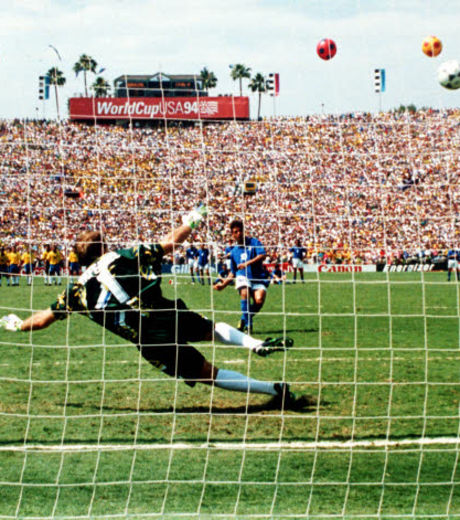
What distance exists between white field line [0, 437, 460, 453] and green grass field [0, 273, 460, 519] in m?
0.02

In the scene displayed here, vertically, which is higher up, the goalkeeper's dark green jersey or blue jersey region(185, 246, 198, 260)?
the goalkeeper's dark green jersey

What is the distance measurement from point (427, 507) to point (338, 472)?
83 cm

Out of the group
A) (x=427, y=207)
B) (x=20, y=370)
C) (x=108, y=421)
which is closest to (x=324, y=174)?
(x=427, y=207)

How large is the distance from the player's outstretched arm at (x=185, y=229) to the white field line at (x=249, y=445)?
1668 millimetres

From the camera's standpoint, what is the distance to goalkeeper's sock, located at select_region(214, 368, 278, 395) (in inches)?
290

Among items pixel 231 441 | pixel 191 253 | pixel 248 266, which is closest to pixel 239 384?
pixel 231 441

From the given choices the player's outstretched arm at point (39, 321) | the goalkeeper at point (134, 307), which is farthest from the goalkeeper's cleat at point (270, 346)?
the player's outstretched arm at point (39, 321)

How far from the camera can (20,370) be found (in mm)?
9828

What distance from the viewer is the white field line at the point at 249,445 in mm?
6164

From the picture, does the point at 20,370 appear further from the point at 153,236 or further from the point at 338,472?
the point at 338,472

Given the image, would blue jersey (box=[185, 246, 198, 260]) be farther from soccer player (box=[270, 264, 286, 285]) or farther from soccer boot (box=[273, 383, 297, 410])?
soccer boot (box=[273, 383, 297, 410])

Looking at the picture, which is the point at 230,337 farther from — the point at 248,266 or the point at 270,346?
the point at 248,266

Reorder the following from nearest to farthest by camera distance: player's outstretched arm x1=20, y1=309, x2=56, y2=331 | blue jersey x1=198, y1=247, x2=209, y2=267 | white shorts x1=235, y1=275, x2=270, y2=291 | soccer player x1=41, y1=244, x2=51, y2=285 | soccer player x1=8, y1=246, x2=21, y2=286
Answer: player's outstretched arm x1=20, y1=309, x2=56, y2=331
white shorts x1=235, y1=275, x2=270, y2=291
soccer player x1=41, y1=244, x2=51, y2=285
blue jersey x1=198, y1=247, x2=209, y2=267
soccer player x1=8, y1=246, x2=21, y2=286

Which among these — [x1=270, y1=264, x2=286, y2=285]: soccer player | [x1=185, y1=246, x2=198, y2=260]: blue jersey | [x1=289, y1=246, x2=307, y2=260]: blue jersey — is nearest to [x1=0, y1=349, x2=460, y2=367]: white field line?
[x1=270, y1=264, x2=286, y2=285]: soccer player
